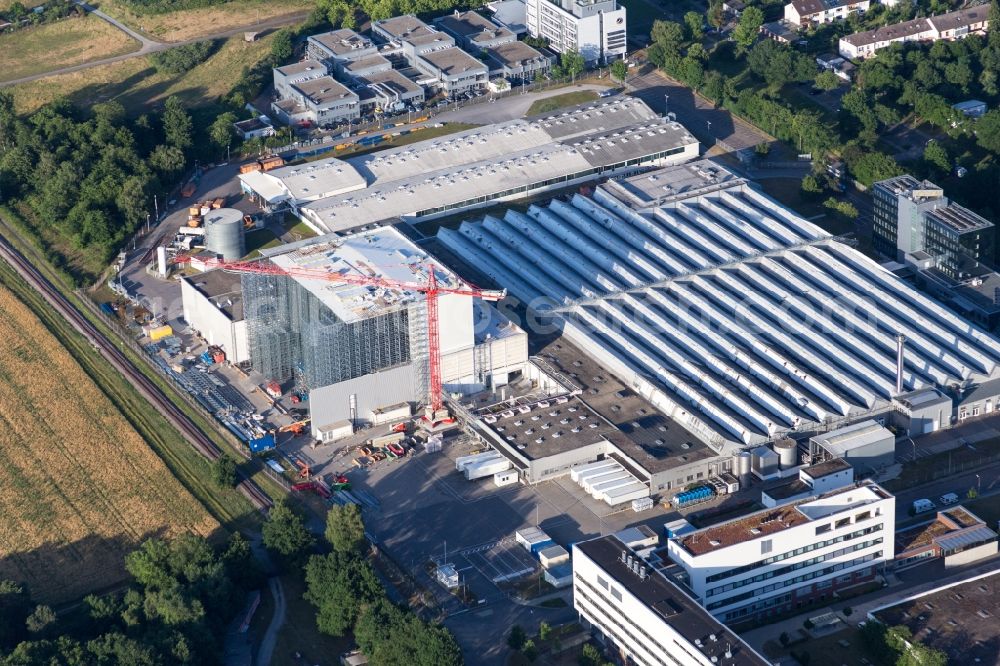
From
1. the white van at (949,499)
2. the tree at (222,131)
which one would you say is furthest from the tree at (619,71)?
the white van at (949,499)

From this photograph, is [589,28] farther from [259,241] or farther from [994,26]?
[259,241]

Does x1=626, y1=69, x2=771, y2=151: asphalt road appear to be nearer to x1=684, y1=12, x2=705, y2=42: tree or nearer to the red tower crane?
x1=684, y1=12, x2=705, y2=42: tree

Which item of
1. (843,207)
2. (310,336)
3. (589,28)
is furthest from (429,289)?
(589,28)

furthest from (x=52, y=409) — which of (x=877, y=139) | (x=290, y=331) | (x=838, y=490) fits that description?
(x=877, y=139)

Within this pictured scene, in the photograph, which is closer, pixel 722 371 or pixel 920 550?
pixel 920 550

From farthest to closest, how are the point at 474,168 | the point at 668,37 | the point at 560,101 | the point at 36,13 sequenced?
the point at 36,13, the point at 668,37, the point at 560,101, the point at 474,168

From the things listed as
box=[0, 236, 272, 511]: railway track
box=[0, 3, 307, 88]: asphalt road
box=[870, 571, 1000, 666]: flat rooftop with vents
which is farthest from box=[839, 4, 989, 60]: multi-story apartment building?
box=[870, 571, 1000, 666]: flat rooftop with vents

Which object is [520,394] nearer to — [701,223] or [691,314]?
[691,314]
